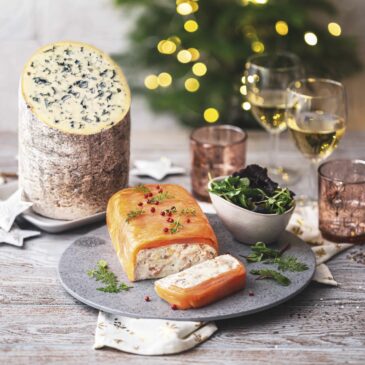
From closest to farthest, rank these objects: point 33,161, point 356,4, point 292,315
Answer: point 292,315
point 33,161
point 356,4

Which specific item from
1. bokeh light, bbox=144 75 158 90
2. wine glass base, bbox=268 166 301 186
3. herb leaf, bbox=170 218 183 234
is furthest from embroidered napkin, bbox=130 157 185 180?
bokeh light, bbox=144 75 158 90

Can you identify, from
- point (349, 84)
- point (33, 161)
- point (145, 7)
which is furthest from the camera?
point (349, 84)

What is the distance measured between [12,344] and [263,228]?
2.10 feet

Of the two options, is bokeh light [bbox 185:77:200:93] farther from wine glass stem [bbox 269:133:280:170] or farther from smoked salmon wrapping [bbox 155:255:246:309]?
smoked salmon wrapping [bbox 155:255:246:309]

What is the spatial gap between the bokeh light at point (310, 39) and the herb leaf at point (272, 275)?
142 centimetres

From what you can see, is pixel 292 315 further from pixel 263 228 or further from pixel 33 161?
pixel 33 161

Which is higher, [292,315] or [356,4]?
[356,4]

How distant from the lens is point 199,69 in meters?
3.28

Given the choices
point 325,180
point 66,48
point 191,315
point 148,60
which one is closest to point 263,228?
point 325,180

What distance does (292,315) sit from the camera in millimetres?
1599

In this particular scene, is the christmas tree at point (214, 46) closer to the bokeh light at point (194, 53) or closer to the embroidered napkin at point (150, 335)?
the bokeh light at point (194, 53)

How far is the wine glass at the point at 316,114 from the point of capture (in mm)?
2002

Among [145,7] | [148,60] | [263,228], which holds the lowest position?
[263,228]

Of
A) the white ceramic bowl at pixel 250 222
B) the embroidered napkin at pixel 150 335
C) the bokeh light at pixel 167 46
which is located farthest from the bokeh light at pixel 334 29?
the embroidered napkin at pixel 150 335
